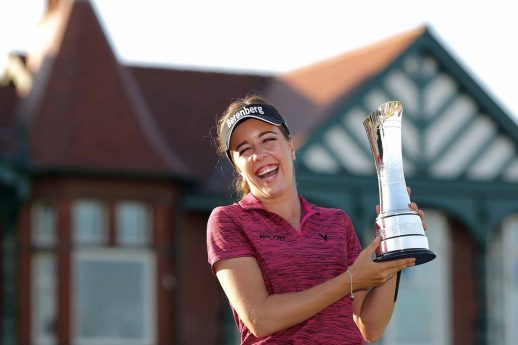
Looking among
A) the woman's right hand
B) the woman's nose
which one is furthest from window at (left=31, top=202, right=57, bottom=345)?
the woman's right hand

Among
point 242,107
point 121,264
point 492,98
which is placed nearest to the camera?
point 242,107

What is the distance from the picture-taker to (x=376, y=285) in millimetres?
3248

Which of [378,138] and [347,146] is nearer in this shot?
[378,138]

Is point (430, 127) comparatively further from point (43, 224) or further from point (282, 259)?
point (282, 259)

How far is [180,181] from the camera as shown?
18031mm

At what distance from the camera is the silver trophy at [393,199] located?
124 inches

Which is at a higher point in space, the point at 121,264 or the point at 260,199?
the point at 121,264

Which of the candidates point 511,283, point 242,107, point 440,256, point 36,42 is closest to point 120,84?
point 36,42

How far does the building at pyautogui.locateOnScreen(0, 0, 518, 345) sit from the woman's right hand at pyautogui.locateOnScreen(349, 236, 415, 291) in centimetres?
1377

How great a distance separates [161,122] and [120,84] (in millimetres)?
1399

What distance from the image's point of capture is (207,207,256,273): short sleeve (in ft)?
11.0

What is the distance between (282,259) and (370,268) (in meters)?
0.27

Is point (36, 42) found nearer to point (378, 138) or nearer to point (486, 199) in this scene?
point (486, 199)

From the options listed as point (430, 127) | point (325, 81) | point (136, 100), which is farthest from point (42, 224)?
point (430, 127)
